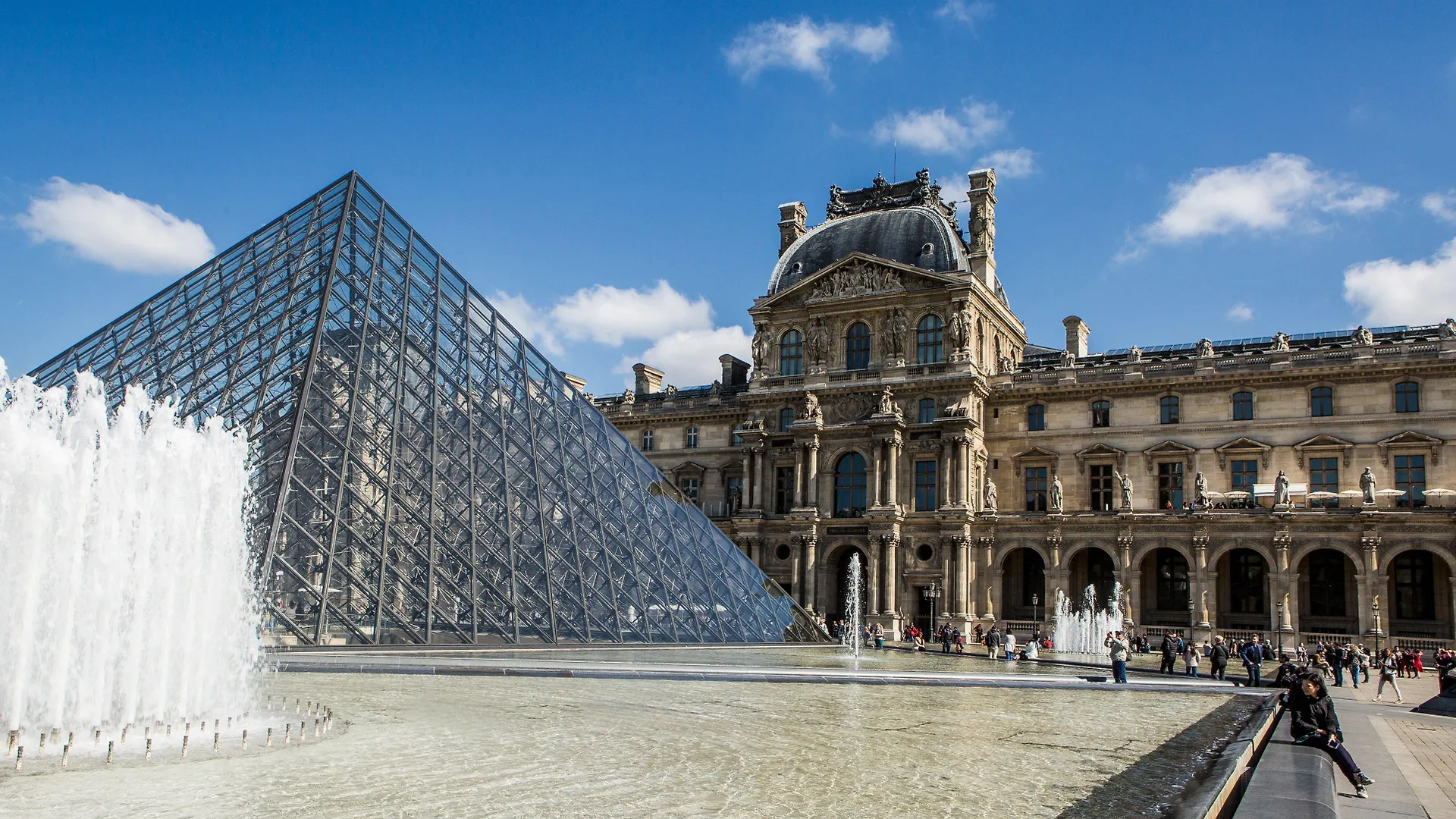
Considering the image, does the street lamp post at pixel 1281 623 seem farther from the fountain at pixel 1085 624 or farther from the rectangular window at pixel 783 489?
the rectangular window at pixel 783 489

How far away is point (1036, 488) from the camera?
42.9 m

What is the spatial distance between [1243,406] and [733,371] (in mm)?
22315

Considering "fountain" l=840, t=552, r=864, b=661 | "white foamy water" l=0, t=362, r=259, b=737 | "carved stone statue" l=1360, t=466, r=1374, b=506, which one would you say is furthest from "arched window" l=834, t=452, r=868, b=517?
"white foamy water" l=0, t=362, r=259, b=737

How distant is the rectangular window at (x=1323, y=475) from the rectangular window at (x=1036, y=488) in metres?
8.78

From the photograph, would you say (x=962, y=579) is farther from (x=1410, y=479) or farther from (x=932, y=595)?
(x=1410, y=479)

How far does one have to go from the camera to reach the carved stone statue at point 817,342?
148 ft

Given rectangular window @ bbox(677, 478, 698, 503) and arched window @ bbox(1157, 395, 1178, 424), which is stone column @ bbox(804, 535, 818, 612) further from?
arched window @ bbox(1157, 395, 1178, 424)

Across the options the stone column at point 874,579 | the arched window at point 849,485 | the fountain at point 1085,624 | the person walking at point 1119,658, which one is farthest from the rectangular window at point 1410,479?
the person walking at point 1119,658

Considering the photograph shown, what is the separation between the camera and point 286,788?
29.2ft

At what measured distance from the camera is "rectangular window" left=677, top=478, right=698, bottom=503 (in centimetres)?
5041

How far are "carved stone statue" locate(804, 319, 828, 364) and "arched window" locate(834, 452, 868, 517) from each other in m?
3.98

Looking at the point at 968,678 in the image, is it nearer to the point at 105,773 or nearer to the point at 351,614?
the point at 351,614

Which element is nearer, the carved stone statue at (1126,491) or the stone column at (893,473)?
the carved stone statue at (1126,491)

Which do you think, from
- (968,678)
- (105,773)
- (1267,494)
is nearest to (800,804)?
(105,773)
